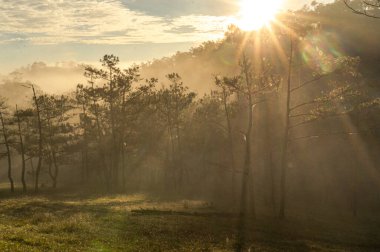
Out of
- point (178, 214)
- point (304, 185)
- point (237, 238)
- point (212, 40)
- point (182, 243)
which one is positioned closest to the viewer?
point (182, 243)

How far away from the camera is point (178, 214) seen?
114ft

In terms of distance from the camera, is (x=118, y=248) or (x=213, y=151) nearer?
(x=118, y=248)

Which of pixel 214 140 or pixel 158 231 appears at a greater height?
pixel 214 140

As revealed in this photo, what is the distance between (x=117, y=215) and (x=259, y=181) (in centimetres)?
4171

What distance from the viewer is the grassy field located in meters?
20.3

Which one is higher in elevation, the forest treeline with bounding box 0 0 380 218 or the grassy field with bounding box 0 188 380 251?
the forest treeline with bounding box 0 0 380 218

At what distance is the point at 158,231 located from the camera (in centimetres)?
2598

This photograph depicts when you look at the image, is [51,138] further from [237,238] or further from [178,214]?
[237,238]

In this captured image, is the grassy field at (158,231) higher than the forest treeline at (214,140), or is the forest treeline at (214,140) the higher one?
the forest treeline at (214,140)

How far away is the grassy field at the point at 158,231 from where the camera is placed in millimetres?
20266

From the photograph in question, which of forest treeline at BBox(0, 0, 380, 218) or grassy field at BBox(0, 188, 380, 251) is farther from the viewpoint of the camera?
forest treeline at BBox(0, 0, 380, 218)

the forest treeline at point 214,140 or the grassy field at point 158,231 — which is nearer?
the grassy field at point 158,231

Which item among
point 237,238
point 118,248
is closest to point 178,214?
point 237,238

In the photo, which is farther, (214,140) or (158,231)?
(214,140)
